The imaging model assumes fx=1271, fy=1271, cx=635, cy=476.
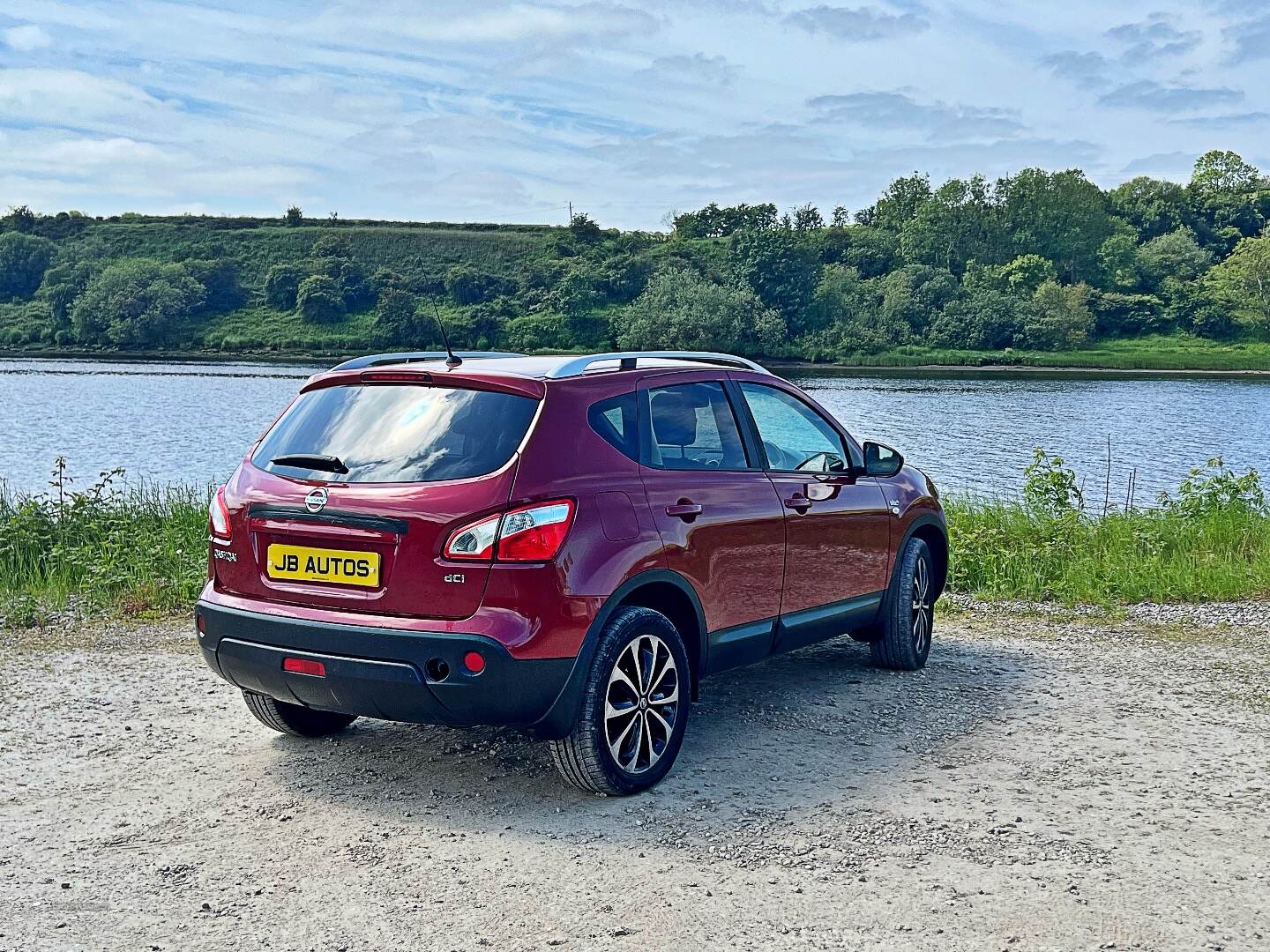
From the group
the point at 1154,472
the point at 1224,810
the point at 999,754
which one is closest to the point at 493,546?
the point at 999,754

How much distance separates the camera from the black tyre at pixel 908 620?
280 inches

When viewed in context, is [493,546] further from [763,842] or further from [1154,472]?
[1154,472]

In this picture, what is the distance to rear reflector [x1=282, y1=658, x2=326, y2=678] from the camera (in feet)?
15.6

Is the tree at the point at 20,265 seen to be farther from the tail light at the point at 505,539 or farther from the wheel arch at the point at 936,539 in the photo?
the tail light at the point at 505,539

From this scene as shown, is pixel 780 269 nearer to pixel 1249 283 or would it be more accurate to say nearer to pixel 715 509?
pixel 1249 283

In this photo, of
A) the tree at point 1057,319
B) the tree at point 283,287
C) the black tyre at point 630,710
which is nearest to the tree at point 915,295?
the tree at point 1057,319

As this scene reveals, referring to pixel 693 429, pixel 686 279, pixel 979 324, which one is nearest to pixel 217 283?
pixel 686 279

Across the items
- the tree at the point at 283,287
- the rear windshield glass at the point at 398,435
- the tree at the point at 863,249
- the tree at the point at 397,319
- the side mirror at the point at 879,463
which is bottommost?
the side mirror at the point at 879,463

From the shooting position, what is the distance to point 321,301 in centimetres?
9800

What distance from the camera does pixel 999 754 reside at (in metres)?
5.63

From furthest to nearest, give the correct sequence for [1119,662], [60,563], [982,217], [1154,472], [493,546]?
[982,217], [1154,472], [60,563], [1119,662], [493,546]

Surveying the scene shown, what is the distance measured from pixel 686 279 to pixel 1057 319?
3099cm

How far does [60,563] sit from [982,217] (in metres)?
133

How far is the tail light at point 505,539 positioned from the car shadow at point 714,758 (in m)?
1.01
